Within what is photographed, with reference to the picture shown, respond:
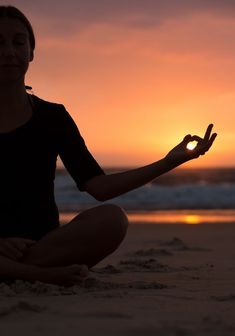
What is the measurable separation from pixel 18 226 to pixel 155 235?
4.64 m

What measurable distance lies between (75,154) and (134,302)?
43.6 inches

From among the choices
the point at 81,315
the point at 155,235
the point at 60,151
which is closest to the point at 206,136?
the point at 60,151

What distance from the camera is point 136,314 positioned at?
296 cm

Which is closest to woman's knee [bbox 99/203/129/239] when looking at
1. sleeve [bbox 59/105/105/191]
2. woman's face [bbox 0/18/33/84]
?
sleeve [bbox 59/105/105/191]

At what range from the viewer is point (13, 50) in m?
3.70

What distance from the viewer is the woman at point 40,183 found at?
365 centimetres

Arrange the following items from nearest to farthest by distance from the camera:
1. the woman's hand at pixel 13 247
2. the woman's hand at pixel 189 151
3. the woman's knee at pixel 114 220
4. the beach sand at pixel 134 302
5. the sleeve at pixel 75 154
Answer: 1. the beach sand at pixel 134 302
2. the woman's hand at pixel 189 151
3. the woman's hand at pixel 13 247
4. the woman's knee at pixel 114 220
5. the sleeve at pixel 75 154

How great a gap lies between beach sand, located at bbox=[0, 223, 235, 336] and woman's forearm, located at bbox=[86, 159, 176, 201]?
1.83ft

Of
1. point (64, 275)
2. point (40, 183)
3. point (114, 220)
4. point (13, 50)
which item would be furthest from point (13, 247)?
point (13, 50)

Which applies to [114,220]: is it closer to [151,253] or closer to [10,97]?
[10,97]

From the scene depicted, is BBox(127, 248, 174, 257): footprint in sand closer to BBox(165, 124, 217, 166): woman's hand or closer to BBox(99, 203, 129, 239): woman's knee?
BBox(99, 203, 129, 239): woman's knee

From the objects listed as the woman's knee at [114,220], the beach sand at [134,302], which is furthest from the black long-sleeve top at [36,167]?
the beach sand at [134,302]

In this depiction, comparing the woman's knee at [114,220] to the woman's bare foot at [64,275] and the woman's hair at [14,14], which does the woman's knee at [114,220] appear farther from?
the woman's hair at [14,14]

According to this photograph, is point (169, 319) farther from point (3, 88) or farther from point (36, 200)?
point (3, 88)
